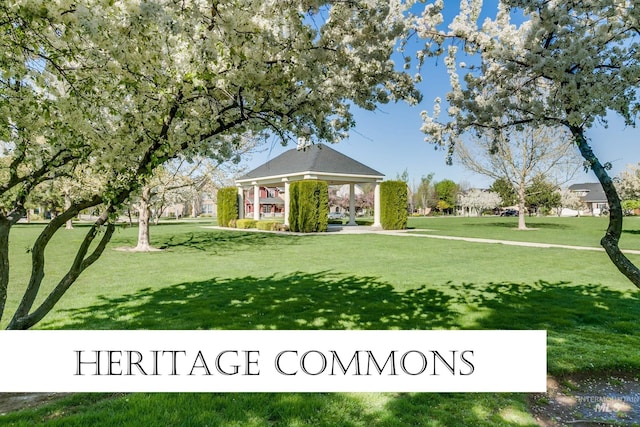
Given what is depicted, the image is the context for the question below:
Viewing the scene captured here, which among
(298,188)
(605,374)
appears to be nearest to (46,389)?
(605,374)

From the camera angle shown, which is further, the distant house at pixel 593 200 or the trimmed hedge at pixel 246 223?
the distant house at pixel 593 200

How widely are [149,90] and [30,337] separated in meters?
2.51

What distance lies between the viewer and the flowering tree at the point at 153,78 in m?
2.75

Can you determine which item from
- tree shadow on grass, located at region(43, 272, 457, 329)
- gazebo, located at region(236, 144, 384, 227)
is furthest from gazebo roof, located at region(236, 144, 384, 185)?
tree shadow on grass, located at region(43, 272, 457, 329)

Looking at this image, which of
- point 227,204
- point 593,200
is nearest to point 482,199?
point 593,200

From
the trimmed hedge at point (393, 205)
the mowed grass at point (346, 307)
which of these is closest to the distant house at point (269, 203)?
the trimmed hedge at point (393, 205)

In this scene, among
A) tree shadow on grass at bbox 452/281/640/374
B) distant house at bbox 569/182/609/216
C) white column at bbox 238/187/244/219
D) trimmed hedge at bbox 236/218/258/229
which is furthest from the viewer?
distant house at bbox 569/182/609/216

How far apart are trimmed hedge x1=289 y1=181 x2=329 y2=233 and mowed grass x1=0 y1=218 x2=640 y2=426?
957 centimetres

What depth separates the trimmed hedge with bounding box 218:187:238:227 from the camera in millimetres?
31047

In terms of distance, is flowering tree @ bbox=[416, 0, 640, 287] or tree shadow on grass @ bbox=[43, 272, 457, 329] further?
tree shadow on grass @ bbox=[43, 272, 457, 329]

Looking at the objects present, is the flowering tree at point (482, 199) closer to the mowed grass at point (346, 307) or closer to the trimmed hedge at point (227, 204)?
the trimmed hedge at point (227, 204)

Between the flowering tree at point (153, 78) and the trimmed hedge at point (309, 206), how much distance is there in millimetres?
19281

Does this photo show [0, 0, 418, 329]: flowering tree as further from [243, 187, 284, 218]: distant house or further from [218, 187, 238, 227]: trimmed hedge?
[243, 187, 284, 218]: distant house

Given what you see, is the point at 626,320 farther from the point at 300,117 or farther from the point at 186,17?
the point at 186,17
